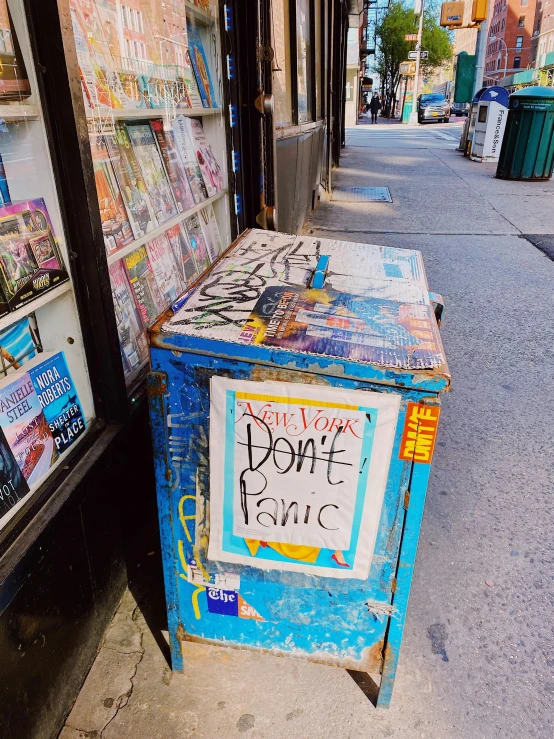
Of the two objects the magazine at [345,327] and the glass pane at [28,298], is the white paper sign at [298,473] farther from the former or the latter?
the glass pane at [28,298]

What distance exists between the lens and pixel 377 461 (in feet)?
4.43

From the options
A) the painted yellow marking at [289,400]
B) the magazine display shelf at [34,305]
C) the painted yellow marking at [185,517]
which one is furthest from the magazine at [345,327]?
Result: the magazine display shelf at [34,305]

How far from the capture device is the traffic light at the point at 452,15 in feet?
65.1

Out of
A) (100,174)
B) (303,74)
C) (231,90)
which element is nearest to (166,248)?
(100,174)

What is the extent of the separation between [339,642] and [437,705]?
1.31 ft

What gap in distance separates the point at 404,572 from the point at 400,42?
6378cm

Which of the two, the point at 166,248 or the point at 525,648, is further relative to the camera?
the point at 166,248

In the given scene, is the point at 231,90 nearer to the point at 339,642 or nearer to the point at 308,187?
the point at 339,642

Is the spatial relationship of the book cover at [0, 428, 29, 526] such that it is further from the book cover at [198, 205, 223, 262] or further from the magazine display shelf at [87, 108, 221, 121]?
the book cover at [198, 205, 223, 262]

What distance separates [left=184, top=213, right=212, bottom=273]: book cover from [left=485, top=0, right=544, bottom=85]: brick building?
8218 centimetres

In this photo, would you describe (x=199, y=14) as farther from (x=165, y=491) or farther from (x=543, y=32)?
(x=543, y=32)

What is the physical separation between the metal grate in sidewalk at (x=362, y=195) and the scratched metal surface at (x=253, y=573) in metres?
7.95

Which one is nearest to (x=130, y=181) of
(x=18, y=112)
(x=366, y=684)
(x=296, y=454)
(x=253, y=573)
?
(x=18, y=112)

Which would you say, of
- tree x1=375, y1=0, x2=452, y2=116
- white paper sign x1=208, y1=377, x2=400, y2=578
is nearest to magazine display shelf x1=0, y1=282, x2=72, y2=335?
white paper sign x1=208, y1=377, x2=400, y2=578
